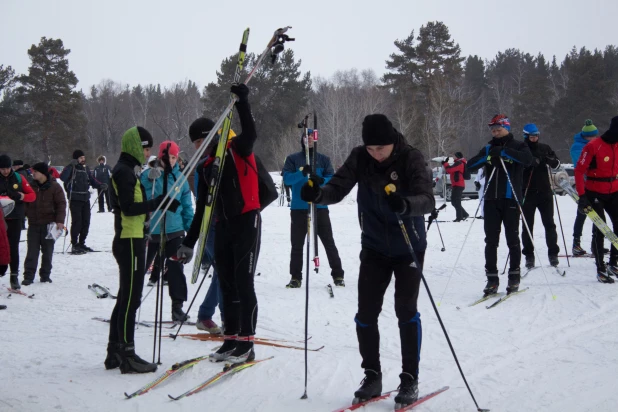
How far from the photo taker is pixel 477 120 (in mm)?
60281

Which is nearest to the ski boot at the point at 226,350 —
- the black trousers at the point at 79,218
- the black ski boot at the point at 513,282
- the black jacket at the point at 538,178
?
the black ski boot at the point at 513,282

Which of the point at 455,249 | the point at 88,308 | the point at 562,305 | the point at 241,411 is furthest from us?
the point at 455,249

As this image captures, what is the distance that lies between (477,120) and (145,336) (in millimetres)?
59714

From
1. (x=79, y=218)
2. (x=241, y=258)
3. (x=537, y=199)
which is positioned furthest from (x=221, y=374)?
(x=79, y=218)

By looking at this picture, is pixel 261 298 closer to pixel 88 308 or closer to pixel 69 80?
pixel 88 308

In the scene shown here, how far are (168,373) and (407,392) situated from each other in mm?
1781

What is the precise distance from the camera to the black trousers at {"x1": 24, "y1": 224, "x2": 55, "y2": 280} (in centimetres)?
856

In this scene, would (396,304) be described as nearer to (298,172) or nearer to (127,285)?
(127,285)

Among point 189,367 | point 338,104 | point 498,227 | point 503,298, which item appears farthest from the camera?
point 338,104

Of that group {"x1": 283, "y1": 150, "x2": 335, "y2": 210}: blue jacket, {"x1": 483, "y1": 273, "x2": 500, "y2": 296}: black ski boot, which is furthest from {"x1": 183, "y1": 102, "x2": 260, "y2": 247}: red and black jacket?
{"x1": 483, "y1": 273, "x2": 500, "y2": 296}: black ski boot

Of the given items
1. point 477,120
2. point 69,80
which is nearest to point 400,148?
point 69,80

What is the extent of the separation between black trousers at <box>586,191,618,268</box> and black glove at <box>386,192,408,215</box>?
5.09m

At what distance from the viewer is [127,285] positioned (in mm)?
4258

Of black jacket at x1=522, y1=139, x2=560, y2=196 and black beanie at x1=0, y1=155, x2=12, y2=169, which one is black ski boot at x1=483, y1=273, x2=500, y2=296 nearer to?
black jacket at x1=522, y1=139, x2=560, y2=196
